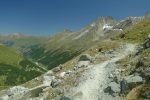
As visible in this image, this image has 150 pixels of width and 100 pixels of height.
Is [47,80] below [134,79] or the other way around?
the other way around

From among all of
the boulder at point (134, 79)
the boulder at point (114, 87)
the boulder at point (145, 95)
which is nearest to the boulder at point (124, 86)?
the boulder at point (134, 79)

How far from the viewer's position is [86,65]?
210 ft

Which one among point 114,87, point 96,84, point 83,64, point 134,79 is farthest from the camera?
point 83,64

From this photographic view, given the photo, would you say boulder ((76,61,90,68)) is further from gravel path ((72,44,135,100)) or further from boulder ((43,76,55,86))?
gravel path ((72,44,135,100))

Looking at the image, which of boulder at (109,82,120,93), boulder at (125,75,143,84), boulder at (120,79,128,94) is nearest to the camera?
boulder at (125,75,143,84)

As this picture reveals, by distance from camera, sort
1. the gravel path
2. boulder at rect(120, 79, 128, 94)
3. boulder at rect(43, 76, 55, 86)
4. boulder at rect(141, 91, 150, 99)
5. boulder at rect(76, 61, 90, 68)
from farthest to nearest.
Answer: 1. boulder at rect(76, 61, 90, 68)
2. boulder at rect(43, 76, 55, 86)
3. the gravel path
4. boulder at rect(120, 79, 128, 94)
5. boulder at rect(141, 91, 150, 99)

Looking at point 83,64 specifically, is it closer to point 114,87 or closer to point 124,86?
point 114,87

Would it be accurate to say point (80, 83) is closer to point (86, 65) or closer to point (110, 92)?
point (110, 92)

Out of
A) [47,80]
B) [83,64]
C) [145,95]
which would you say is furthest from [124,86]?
[47,80]

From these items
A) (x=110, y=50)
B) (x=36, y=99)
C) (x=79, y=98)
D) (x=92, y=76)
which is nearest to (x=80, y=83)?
(x=92, y=76)

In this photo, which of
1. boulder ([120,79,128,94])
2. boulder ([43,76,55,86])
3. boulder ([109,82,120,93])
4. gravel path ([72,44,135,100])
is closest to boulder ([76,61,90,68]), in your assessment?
boulder ([43,76,55,86])

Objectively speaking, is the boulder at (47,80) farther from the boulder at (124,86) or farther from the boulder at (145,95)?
the boulder at (145,95)

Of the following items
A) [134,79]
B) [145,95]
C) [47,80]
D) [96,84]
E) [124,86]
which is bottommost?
[145,95]

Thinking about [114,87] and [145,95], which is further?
[114,87]
